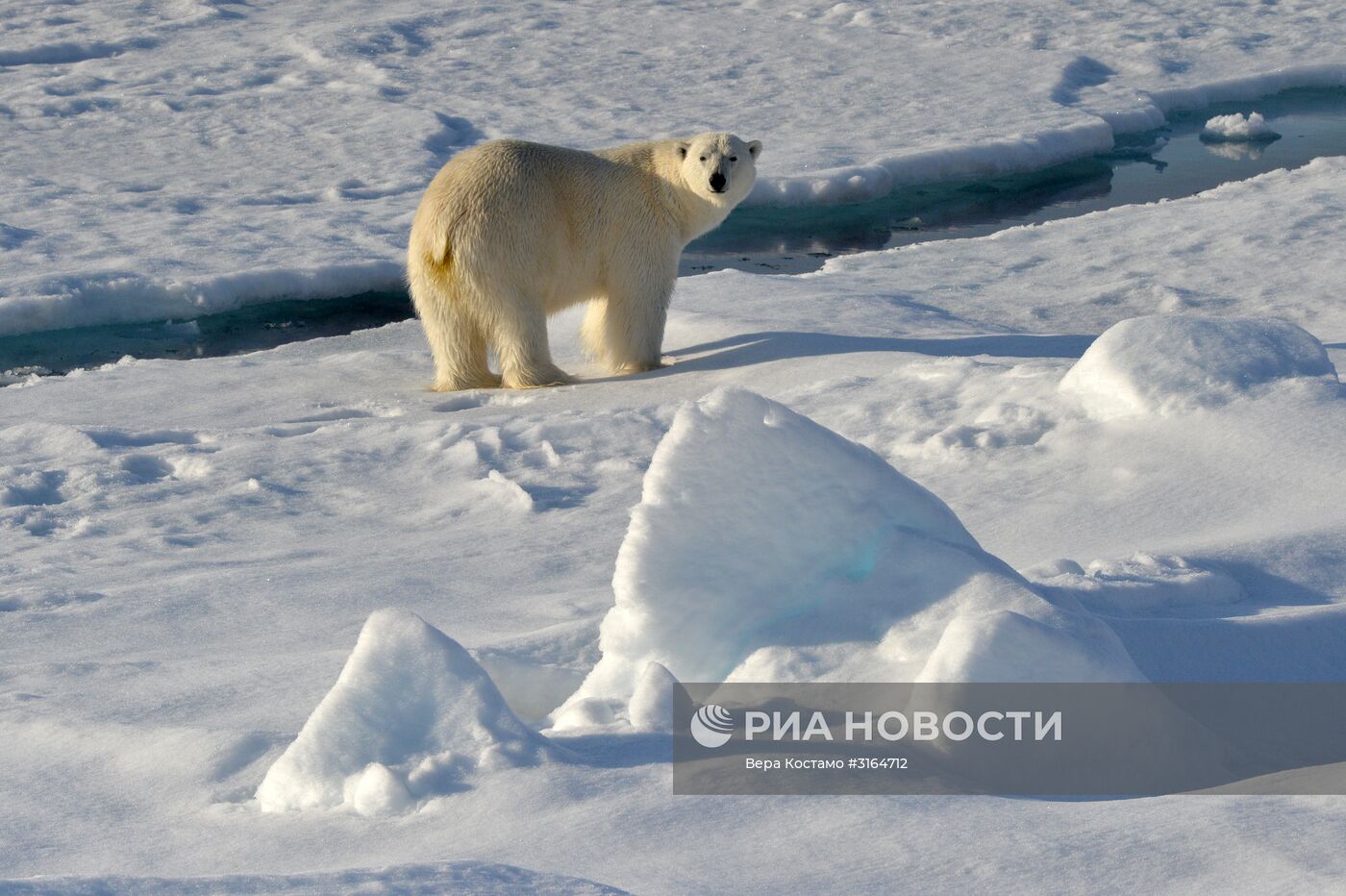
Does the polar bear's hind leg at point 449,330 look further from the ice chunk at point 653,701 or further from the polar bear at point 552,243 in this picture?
the ice chunk at point 653,701

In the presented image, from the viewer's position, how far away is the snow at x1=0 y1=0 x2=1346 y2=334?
307 inches

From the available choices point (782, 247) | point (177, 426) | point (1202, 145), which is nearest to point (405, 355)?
point (177, 426)

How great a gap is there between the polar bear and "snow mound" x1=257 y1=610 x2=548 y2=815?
3394 millimetres

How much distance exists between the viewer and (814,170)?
920cm

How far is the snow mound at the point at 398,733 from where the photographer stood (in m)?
2.13

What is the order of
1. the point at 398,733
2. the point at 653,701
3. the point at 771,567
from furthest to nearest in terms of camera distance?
the point at 771,567 → the point at 653,701 → the point at 398,733

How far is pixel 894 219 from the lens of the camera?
355 inches

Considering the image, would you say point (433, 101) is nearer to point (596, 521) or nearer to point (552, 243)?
point (552, 243)

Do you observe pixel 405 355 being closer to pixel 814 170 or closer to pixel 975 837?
pixel 814 170

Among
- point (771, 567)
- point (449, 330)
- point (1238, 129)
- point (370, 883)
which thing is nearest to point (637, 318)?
point (449, 330)

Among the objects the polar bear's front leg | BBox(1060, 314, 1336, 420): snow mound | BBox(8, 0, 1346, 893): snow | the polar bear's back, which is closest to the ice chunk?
BBox(8, 0, 1346, 893): snow

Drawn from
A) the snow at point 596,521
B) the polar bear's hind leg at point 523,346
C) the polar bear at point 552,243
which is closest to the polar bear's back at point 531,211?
the polar bear at point 552,243

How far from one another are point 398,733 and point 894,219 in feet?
23.7

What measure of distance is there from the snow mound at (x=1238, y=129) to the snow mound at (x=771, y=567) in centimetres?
871
